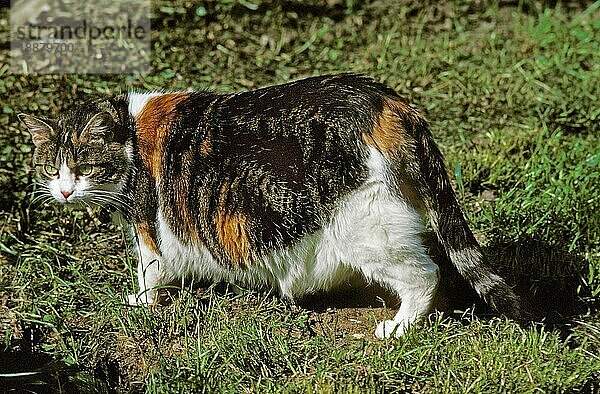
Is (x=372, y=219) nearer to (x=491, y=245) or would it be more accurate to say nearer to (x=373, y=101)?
(x=373, y=101)

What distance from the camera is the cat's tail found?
3416 millimetres

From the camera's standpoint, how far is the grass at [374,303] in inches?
137

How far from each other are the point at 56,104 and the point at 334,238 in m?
2.63

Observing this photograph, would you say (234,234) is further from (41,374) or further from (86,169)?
(41,374)

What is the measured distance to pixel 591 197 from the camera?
4.46m

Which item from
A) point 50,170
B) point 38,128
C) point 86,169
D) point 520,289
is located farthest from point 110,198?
point 520,289

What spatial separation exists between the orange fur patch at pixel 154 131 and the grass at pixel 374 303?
55cm

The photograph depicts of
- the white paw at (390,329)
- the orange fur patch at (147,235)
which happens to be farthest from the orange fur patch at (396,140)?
the orange fur patch at (147,235)

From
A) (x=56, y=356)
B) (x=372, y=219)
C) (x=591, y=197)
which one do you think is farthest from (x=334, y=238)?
(x=591, y=197)

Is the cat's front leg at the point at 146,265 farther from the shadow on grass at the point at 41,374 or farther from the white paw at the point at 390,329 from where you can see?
the white paw at the point at 390,329

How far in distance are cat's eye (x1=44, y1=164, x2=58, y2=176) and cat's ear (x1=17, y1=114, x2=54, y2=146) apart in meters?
0.12

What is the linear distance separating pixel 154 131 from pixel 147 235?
1.44 feet

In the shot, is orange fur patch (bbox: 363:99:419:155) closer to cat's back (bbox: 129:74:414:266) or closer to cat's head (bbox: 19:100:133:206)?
cat's back (bbox: 129:74:414:266)

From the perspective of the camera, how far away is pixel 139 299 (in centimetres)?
382
